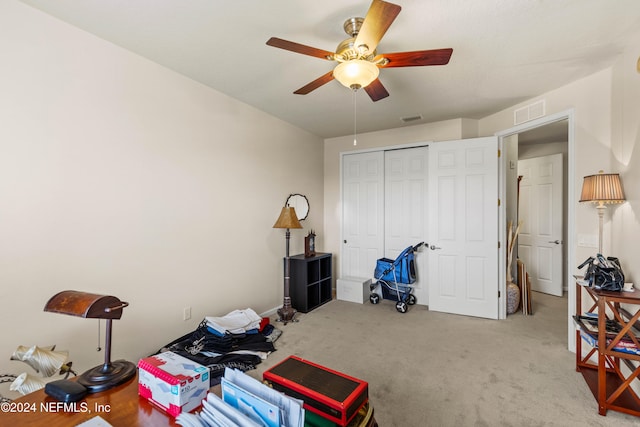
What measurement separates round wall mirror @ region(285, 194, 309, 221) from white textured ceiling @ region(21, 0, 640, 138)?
1.52 meters

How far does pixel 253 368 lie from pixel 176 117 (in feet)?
7.90

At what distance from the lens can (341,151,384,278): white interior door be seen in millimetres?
4652

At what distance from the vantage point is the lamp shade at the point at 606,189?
2293mm

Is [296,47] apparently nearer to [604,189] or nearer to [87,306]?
[87,306]

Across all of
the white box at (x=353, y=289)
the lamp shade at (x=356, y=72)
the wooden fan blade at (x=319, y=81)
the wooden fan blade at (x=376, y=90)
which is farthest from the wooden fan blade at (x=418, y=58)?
the white box at (x=353, y=289)

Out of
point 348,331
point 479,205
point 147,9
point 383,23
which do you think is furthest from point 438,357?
point 147,9

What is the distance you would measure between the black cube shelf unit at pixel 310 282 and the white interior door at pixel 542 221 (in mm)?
3494

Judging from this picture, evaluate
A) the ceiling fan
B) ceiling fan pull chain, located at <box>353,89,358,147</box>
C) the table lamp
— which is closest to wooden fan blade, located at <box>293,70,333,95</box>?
the ceiling fan

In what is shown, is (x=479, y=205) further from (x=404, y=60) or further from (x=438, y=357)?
(x=404, y=60)

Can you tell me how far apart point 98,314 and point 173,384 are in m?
0.44

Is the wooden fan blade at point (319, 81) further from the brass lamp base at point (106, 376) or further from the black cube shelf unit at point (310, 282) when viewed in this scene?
the black cube shelf unit at point (310, 282)

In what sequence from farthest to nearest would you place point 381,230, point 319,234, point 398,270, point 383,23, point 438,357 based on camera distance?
point 319,234, point 381,230, point 398,270, point 438,357, point 383,23

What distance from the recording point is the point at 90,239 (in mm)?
2191

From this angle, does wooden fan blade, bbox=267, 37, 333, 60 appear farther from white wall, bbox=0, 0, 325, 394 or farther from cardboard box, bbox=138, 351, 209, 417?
cardboard box, bbox=138, 351, 209, 417
